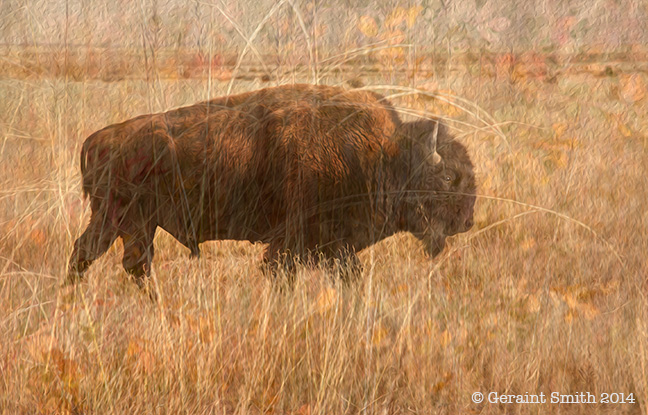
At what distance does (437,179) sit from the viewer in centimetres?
475

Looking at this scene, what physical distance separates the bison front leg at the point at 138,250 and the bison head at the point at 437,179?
1798mm

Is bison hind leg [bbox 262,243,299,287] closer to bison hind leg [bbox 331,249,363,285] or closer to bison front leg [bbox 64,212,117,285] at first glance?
bison hind leg [bbox 331,249,363,285]

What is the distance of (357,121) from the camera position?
15.2 ft

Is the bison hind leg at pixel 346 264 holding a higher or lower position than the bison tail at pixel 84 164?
lower

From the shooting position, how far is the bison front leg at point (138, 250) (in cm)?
455

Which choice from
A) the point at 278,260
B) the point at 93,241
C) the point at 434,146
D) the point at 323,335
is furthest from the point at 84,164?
the point at 434,146

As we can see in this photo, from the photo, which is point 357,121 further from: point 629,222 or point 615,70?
point 615,70

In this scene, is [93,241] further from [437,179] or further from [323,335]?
[437,179]

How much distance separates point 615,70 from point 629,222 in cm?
801

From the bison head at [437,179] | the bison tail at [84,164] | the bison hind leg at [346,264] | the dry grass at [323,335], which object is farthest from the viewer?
the bison head at [437,179]

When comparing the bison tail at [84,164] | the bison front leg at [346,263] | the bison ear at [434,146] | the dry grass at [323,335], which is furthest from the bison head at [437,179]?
the bison tail at [84,164]

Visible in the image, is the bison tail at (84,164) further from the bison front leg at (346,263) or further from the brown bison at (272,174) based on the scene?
the bison front leg at (346,263)

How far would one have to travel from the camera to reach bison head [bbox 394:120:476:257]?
4.71m

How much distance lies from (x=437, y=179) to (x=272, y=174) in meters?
1.17
